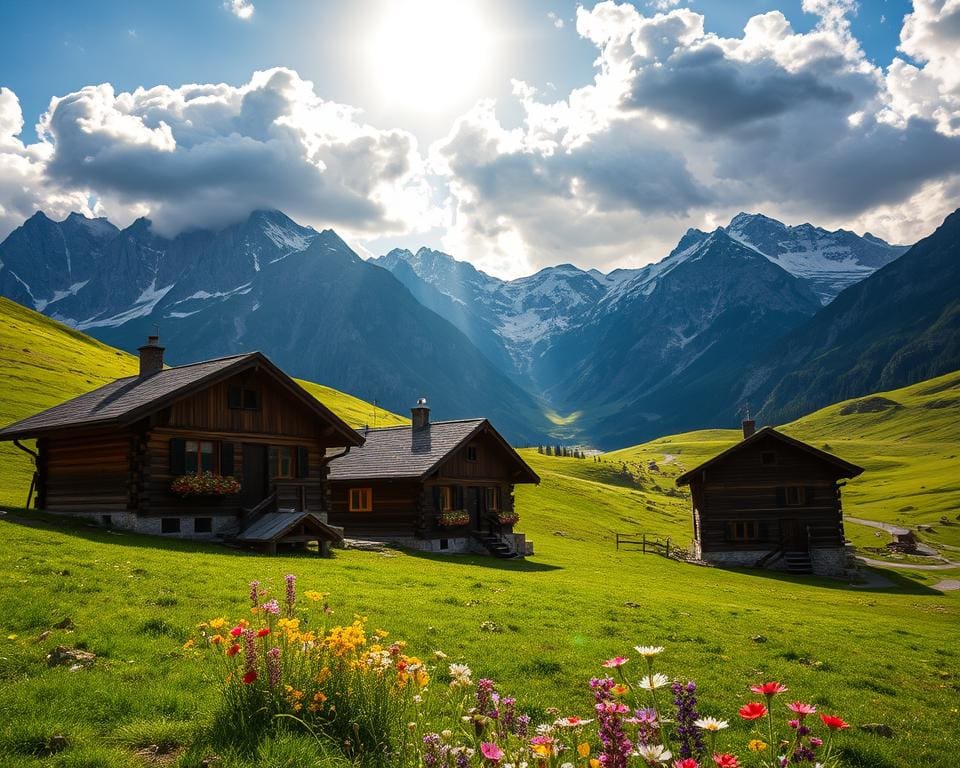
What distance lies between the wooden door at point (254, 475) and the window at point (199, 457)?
5.62 ft

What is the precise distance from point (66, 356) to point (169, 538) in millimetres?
90540

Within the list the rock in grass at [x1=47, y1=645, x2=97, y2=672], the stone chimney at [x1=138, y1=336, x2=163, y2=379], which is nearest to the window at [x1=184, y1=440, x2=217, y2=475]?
the stone chimney at [x1=138, y1=336, x2=163, y2=379]

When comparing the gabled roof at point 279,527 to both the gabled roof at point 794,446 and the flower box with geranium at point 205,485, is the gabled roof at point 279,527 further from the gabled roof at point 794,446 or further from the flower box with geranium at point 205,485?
the gabled roof at point 794,446

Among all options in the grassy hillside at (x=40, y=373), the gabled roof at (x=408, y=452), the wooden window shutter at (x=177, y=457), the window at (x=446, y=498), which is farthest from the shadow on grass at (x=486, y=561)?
the grassy hillside at (x=40, y=373)

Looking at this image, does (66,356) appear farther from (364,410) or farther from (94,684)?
(94,684)

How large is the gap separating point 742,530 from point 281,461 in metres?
37.0

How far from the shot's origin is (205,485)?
31906 mm

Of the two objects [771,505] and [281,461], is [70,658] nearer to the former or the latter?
[281,461]

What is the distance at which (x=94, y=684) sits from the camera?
32.4 feet

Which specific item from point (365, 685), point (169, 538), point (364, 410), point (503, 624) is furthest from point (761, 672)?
point (364, 410)

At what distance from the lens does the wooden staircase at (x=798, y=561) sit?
5497cm

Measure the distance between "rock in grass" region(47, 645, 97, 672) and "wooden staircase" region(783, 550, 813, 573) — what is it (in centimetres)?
5380

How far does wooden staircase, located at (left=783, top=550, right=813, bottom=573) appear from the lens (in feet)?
180

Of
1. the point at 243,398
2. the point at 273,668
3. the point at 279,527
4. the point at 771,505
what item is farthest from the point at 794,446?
the point at 273,668
